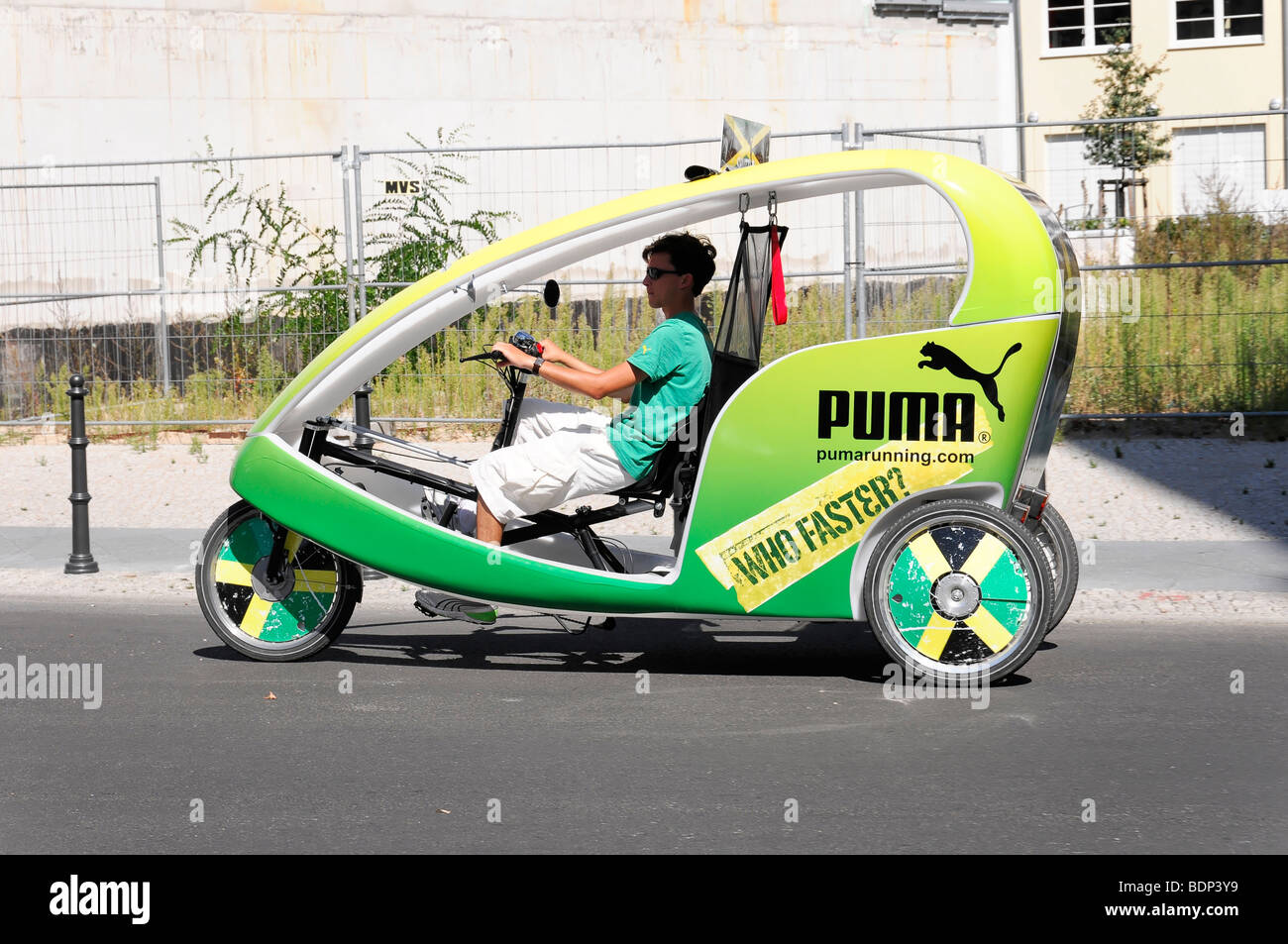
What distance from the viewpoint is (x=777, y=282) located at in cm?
622

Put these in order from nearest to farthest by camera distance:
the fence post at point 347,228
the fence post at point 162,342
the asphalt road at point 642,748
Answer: the asphalt road at point 642,748
the fence post at point 347,228
the fence post at point 162,342

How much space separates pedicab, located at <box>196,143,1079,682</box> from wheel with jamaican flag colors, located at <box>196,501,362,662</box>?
0.25 m

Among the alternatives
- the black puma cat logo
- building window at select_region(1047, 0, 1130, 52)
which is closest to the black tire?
the black puma cat logo

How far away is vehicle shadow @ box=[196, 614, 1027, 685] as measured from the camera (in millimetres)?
6629

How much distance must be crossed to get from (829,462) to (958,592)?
0.68 metres

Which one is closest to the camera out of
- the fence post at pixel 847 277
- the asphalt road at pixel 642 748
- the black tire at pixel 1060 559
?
the asphalt road at pixel 642 748

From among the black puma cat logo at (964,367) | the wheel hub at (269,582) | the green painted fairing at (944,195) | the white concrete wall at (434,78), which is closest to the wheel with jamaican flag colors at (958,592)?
the black puma cat logo at (964,367)

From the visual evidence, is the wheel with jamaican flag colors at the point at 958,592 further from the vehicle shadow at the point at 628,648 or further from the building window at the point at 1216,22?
the building window at the point at 1216,22

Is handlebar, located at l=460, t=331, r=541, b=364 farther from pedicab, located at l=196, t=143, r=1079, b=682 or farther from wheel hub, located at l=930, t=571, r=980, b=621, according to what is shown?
wheel hub, located at l=930, t=571, r=980, b=621

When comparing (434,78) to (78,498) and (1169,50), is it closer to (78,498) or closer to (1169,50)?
(1169,50)

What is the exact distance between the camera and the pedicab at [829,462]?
593cm

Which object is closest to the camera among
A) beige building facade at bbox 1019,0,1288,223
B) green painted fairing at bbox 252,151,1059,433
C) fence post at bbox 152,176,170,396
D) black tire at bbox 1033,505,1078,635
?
green painted fairing at bbox 252,151,1059,433

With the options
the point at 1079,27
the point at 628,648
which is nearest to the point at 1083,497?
the point at 628,648

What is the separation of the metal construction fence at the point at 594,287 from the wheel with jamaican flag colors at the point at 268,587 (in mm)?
5447
